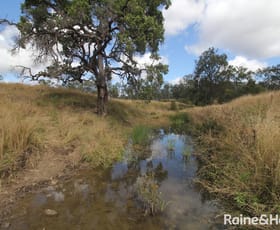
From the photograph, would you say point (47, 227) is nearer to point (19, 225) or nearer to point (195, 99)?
point (19, 225)

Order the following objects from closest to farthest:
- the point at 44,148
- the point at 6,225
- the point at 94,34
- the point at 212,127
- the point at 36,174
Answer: the point at 6,225
the point at 36,174
the point at 44,148
the point at 212,127
the point at 94,34

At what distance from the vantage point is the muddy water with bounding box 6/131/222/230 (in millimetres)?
3012

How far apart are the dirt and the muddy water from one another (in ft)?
0.64

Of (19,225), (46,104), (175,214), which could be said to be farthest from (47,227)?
(46,104)

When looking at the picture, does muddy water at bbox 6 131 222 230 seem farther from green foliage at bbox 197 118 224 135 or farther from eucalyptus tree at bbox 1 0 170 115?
eucalyptus tree at bbox 1 0 170 115

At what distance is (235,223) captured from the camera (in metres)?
2.77

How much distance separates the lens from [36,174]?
4559 mm

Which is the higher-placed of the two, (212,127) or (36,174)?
(212,127)

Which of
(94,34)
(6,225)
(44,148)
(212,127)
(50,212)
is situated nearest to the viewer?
(6,225)

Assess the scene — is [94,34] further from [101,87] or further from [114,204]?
[114,204]

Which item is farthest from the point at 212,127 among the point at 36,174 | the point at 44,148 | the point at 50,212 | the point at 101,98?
the point at 101,98

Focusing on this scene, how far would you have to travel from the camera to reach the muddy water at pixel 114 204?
9.88 ft

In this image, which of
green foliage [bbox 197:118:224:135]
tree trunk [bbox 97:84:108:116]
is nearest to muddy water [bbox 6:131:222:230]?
green foliage [bbox 197:118:224:135]

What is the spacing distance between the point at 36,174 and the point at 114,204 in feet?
6.74
